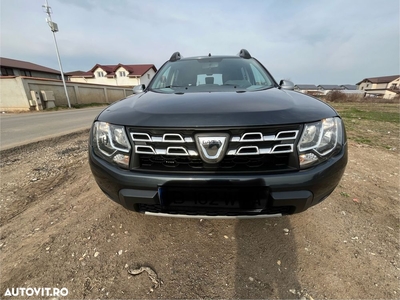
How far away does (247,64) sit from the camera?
2568 mm

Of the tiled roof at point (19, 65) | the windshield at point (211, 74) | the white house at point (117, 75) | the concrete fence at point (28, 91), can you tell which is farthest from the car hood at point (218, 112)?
the tiled roof at point (19, 65)

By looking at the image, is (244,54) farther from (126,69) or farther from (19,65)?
(19,65)

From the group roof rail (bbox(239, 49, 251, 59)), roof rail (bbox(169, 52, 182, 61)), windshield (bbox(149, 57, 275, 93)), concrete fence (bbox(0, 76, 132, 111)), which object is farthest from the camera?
concrete fence (bbox(0, 76, 132, 111))

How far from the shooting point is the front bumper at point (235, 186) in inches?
47.8

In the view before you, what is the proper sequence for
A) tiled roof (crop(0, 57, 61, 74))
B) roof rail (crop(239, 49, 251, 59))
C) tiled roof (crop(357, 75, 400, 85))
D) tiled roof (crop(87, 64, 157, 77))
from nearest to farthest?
roof rail (crop(239, 49, 251, 59)) → tiled roof (crop(0, 57, 61, 74)) → tiled roof (crop(87, 64, 157, 77)) → tiled roof (crop(357, 75, 400, 85))

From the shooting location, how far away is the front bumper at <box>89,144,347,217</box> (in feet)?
3.99

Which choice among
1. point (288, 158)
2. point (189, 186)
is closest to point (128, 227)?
point (189, 186)

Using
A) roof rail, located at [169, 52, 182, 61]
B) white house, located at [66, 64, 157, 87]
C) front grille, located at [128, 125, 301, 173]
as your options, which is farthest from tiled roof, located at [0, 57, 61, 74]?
front grille, located at [128, 125, 301, 173]

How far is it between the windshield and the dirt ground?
1429 millimetres

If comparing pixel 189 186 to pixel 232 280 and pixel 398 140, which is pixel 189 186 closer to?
pixel 232 280

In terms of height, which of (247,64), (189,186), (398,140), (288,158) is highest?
(247,64)

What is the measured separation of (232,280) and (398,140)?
18.9ft

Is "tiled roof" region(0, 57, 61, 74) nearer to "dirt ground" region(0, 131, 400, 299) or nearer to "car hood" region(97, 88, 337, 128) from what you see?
"dirt ground" region(0, 131, 400, 299)

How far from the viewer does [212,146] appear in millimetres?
1245
